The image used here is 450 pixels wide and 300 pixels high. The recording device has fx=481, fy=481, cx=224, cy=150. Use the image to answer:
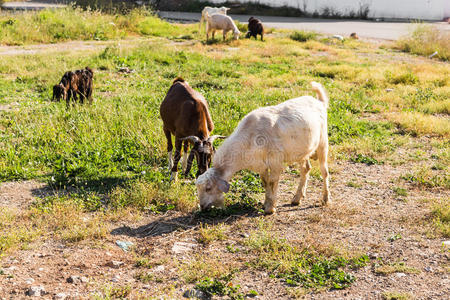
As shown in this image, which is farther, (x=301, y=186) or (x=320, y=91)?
(x=320, y=91)

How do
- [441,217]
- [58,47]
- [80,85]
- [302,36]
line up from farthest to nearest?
[302,36]
[58,47]
[80,85]
[441,217]

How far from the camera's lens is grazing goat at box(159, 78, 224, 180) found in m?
6.75

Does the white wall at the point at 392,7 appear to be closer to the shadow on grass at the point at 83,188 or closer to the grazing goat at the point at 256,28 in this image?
the grazing goat at the point at 256,28

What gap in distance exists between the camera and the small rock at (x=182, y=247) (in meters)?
5.59

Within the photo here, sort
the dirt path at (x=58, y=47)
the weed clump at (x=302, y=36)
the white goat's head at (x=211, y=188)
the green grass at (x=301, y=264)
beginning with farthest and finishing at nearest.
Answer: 1. the weed clump at (x=302, y=36)
2. the dirt path at (x=58, y=47)
3. the white goat's head at (x=211, y=188)
4. the green grass at (x=301, y=264)

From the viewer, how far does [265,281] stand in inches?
197

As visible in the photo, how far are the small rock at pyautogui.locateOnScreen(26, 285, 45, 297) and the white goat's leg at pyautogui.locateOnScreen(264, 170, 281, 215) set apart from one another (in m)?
3.02

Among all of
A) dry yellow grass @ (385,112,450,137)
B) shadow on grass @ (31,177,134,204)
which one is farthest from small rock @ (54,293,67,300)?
dry yellow grass @ (385,112,450,137)

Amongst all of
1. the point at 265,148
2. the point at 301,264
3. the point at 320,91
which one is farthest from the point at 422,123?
the point at 301,264

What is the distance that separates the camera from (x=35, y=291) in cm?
461

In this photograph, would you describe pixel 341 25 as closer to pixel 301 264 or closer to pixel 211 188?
pixel 211 188

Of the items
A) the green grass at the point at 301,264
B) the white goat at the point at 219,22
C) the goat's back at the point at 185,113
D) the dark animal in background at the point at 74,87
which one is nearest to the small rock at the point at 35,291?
the green grass at the point at 301,264

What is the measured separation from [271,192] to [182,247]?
4.82 ft

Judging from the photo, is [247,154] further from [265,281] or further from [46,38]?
[46,38]
